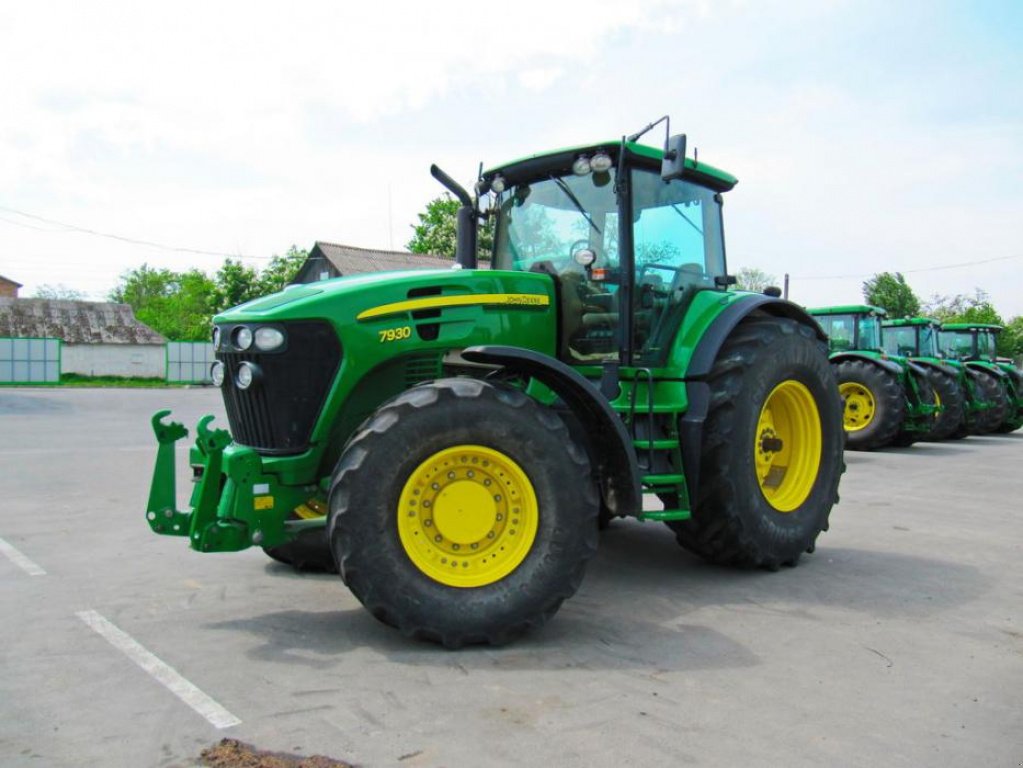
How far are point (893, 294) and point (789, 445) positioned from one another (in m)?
46.3

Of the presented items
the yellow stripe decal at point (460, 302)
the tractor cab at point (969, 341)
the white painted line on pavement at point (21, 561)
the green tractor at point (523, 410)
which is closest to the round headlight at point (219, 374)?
the green tractor at point (523, 410)

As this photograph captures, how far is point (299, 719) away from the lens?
3.31 metres

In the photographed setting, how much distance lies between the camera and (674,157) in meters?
4.99

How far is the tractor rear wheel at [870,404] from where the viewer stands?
44.7ft

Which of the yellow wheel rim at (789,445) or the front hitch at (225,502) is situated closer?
the front hitch at (225,502)

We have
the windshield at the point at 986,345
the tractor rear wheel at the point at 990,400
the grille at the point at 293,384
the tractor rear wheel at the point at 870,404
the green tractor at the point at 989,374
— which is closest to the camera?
the grille at the point at 293,384

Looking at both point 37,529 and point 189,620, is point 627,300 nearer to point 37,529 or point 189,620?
point 189,620

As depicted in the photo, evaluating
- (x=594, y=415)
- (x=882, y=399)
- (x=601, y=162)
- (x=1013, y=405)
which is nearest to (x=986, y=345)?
(x=1013, y=405)

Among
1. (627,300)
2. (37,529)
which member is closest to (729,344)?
(627,300)

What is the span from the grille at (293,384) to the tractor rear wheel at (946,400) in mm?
13133

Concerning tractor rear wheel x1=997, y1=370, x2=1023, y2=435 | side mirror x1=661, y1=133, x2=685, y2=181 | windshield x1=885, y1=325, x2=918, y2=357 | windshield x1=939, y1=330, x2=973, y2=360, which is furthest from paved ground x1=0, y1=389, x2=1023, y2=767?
windshield x1=939, y1=330, x2=973, y2=360

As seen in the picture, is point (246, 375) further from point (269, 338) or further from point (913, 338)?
point (913, 338)

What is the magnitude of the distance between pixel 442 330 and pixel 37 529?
13.2 feet

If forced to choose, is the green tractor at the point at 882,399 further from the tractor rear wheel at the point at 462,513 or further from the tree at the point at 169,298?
the tree at the point at 169,298
